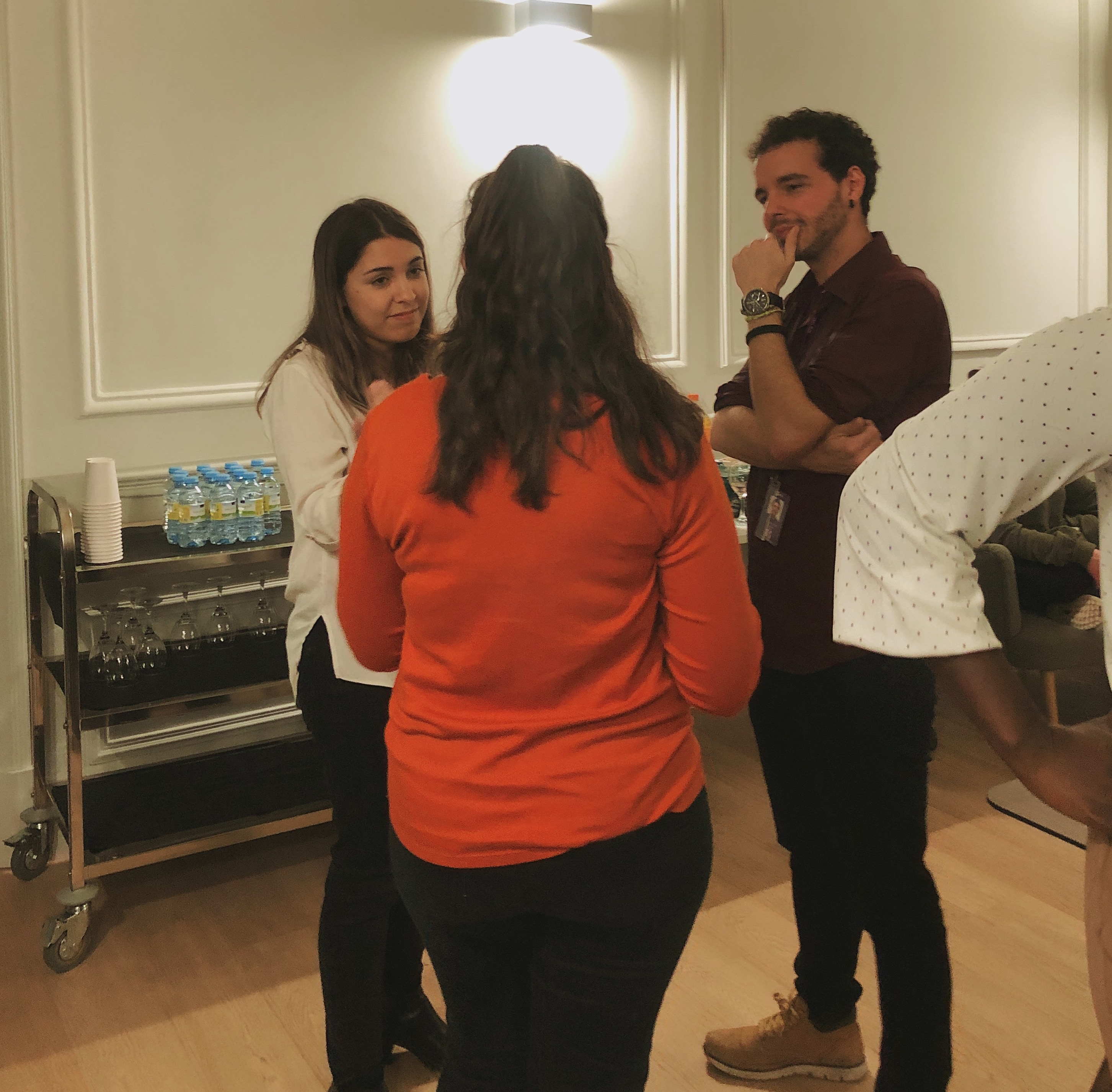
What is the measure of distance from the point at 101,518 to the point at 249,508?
1.18 feet

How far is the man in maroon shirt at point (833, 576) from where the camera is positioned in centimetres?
170

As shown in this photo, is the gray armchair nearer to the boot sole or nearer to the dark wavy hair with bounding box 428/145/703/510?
the boot sole

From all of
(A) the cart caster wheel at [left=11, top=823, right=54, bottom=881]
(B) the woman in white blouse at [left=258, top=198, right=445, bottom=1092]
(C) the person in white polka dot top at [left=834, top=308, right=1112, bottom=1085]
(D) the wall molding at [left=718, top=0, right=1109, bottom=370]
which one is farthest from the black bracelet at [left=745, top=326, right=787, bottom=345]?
(D) the wall molding at [left=718, top=0, right=1109, bottom=370]

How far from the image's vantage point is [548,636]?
113 cm

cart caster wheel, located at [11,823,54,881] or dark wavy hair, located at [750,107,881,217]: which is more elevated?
dark wavy hair, located at [750,107,881,217]

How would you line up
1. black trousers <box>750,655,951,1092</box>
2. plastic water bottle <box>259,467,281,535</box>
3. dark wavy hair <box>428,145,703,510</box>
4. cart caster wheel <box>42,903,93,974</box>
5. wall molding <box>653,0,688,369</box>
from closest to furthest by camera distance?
dark wavy hair <box>428,145,703,510</box> < black trousers <box>750,655,951,1092</box> < cart caster wheel <box>42,903,93,974</box> < plastic water bottle <box>259,467,281,535</box> < wall molding <box>653,0,688,369</box>

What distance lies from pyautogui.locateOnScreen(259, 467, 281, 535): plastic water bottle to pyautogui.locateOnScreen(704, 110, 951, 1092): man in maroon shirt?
1.34 meters

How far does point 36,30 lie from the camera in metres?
2.77

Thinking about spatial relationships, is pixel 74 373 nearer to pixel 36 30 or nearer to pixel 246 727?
pixel 36 30

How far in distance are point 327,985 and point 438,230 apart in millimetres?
2262

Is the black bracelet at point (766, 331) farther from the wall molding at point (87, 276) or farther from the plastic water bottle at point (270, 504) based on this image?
the wall molding at point (87, 276)

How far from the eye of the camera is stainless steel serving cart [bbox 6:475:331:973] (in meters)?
2.60

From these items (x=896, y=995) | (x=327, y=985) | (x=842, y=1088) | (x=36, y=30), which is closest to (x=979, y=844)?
(x=842, y=1088)

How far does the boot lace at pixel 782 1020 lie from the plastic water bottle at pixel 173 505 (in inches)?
66.5
